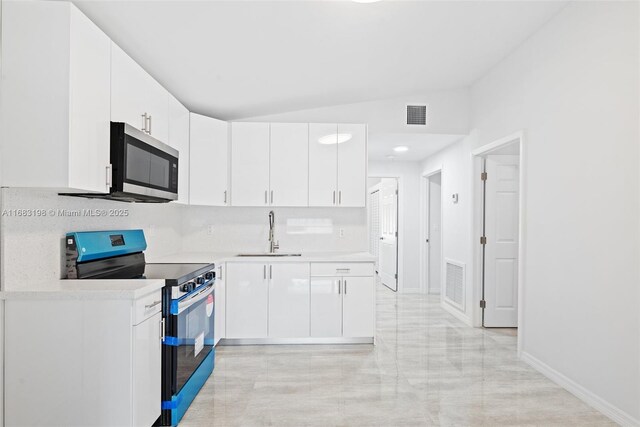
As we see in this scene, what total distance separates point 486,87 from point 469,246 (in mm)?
1801

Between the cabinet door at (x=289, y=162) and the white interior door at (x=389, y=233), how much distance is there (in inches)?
119

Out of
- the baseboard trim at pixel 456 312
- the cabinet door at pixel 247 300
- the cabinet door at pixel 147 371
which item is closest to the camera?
the cabinet door at pixel 147 371

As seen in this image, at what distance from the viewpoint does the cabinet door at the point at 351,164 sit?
4.43 m

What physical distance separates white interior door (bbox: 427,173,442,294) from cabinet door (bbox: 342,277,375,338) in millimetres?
3058

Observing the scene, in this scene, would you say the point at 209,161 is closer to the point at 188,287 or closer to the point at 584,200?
the point at 188,287

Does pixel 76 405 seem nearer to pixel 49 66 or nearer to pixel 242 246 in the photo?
pixel 49 66

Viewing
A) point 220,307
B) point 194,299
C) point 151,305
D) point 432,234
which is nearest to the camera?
point 151,305

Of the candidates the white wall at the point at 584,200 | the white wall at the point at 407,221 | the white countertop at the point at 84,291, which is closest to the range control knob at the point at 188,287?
the white countertop at the point at 84,291

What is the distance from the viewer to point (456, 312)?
530 cm

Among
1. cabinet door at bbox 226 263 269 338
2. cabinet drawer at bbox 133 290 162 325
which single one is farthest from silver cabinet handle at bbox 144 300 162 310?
cabinet door at bbox 226 263 269 338

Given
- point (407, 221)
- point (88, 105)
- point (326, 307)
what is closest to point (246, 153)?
point (326, 307)

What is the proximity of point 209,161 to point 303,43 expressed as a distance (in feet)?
5.36

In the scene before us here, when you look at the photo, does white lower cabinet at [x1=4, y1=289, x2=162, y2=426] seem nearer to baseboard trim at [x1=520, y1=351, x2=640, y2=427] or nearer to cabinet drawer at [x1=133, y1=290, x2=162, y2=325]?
cabinet drawer at [x1=133, y1=290, x2=162, y2=325]

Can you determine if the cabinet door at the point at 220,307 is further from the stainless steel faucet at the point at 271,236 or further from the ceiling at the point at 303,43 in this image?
the ceiling at the point at 303,43
